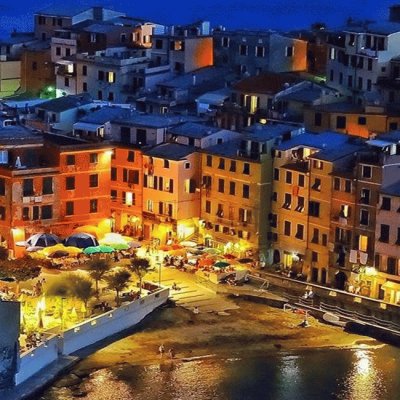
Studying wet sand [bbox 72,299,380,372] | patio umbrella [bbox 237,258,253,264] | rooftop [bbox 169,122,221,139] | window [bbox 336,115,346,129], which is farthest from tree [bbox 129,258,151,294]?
window [bbox 336,115,346,129]

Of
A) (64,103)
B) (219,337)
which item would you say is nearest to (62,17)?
(64,103)

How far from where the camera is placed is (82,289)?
30.3 metres

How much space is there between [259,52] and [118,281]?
1683 cm

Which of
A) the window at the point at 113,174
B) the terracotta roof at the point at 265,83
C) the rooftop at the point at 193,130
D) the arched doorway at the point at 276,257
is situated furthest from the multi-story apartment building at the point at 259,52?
the arched doorway at the point at 276,257

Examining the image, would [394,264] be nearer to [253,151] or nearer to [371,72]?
[253,151]

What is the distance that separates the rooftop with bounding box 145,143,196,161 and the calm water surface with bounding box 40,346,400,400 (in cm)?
762

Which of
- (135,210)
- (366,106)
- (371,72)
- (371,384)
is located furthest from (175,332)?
(371,72)

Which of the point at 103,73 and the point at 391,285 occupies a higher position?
the point at 103,73

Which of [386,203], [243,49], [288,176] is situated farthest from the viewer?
[243,49]

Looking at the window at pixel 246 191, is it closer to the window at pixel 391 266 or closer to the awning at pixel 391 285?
the window at pixel 391 266

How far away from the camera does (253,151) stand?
115ft

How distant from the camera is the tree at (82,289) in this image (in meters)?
30.3

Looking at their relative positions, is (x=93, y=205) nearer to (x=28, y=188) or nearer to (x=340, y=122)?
(x=28, y=188)

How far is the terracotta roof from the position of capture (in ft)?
138
